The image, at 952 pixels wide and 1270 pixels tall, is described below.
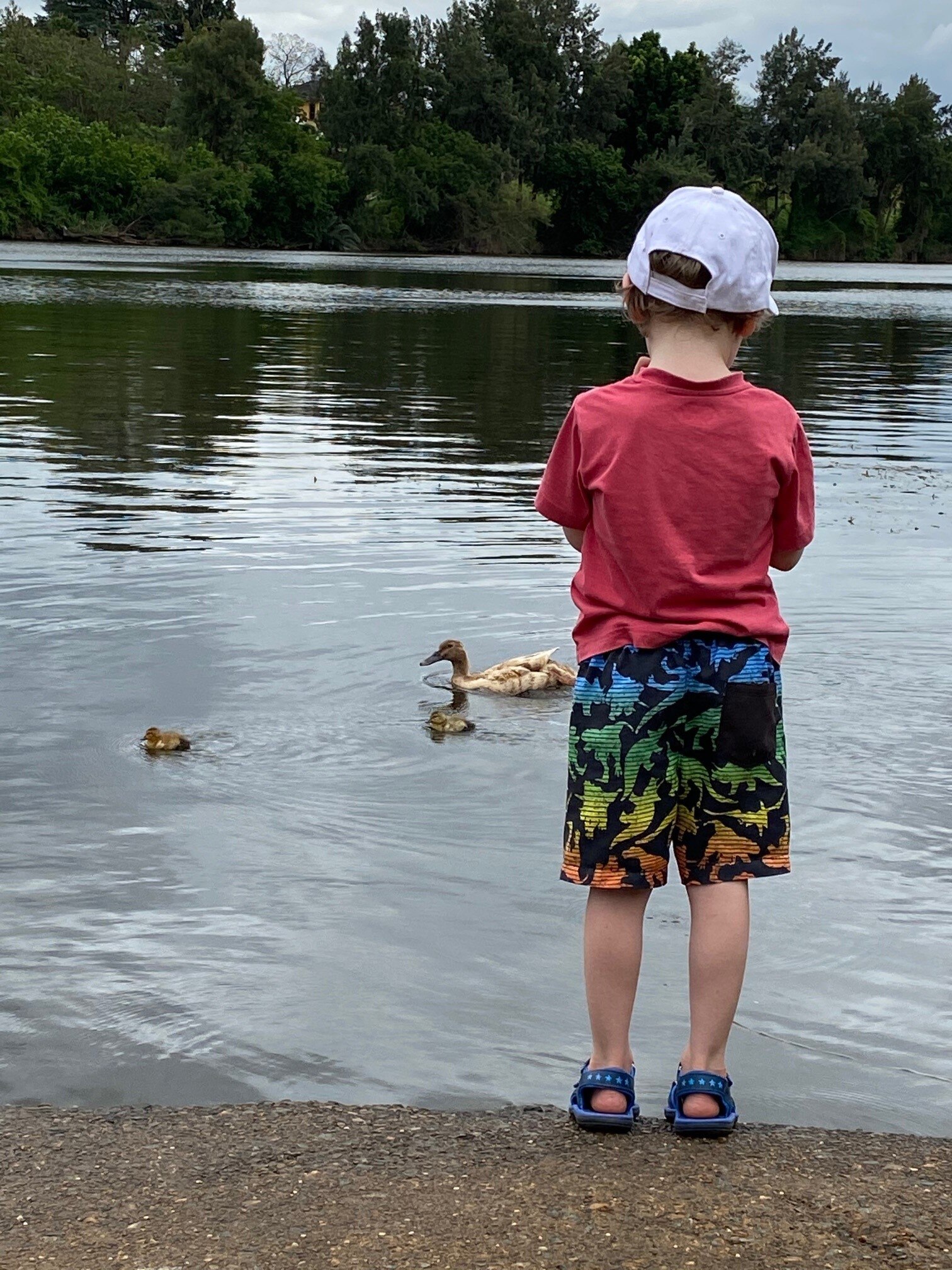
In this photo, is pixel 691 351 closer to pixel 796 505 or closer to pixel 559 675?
pixel 796 505

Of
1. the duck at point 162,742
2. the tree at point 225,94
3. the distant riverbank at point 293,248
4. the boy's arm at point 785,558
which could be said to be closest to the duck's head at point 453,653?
the duck at point 162,742

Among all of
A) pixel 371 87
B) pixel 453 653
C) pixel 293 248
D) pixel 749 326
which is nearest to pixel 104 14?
pixel 371 87

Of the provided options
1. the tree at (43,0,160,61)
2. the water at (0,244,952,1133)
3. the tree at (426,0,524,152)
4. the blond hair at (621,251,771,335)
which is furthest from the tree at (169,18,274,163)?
the blond hair at (621,251,771,335)

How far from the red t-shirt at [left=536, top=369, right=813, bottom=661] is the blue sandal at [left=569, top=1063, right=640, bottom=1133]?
89cm

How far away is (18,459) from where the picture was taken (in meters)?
13.5

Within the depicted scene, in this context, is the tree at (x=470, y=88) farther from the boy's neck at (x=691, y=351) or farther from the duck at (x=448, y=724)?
the boy's neck at (x=691, y=351)

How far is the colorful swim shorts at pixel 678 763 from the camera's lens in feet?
11.1

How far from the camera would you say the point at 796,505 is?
3.49 meters

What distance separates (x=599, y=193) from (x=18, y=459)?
101m

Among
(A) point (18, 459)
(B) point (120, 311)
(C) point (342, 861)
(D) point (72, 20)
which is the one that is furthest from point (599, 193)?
(C) point (342, 861)

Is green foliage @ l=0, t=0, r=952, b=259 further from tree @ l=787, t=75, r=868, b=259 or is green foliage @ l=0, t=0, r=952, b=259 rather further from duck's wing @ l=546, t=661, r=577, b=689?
duck's wing @ l=546, t=661, r=577, b=689

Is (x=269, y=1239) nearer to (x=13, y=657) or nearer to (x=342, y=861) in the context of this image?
(x=342, y=861)

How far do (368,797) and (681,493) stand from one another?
2900mm

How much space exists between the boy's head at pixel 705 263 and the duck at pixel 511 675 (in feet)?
13.2
